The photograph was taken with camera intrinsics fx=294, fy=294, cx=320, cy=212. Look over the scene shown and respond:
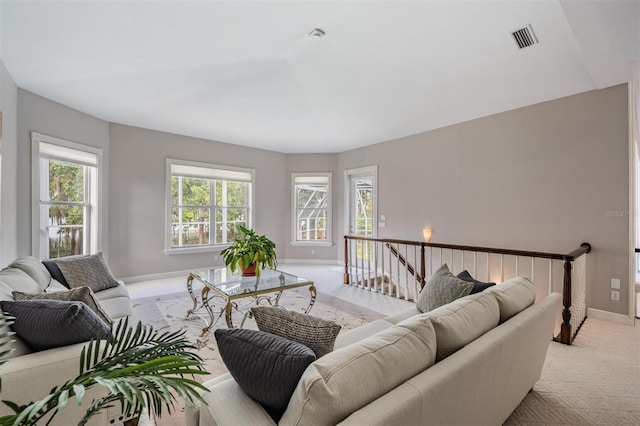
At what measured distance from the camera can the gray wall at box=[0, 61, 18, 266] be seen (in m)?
2.97

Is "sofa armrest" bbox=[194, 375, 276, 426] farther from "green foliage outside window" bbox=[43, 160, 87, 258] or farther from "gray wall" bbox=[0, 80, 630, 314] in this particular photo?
"green foliage outside window" bbox=[43, 160, 87, 258]

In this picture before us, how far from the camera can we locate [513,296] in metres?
1.78

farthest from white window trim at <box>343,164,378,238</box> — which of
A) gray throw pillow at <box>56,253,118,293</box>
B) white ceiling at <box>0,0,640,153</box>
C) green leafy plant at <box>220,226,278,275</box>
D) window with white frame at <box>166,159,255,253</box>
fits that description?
gray throw pillow at <box>56,253,118,293</box>

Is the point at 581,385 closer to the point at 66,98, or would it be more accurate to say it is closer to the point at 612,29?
the point at 612,29

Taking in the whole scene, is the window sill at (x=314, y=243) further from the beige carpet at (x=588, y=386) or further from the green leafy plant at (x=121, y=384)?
the green leafy plant at (x=121, y=384)

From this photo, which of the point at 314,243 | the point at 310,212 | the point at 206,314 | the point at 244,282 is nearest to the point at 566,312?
the point at 244,282

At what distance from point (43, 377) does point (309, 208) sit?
19.6 ft

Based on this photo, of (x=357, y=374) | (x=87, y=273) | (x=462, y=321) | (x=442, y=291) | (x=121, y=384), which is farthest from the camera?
(x=87, y=273)

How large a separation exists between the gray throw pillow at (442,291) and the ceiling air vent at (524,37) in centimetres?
249

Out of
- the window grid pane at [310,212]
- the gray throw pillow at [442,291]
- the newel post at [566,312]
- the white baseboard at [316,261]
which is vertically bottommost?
the white baseboard at [316,261]

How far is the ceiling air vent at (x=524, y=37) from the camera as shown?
2.88m

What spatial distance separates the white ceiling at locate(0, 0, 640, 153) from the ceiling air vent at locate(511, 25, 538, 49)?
6 centimetres

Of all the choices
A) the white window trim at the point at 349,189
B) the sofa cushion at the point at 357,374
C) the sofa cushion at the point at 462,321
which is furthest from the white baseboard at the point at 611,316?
the sofa cushion at the point at 357,374

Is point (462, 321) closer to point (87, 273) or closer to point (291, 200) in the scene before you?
point (87, 273)
